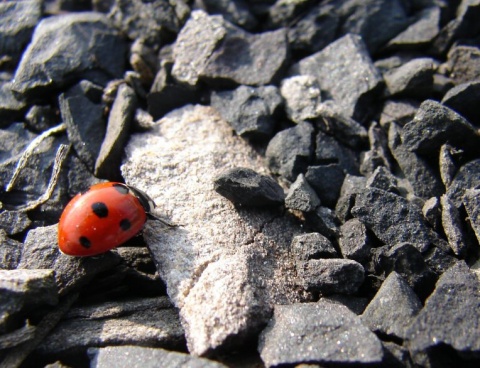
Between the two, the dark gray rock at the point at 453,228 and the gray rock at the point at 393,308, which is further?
the dark gray rock at the point at 453,228

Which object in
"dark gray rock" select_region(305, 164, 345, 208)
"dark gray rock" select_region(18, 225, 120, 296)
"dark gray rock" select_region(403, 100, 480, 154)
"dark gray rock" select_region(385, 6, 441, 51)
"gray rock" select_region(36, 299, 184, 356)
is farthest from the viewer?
"dark gray rock" select_region(385, 6, 441, 51)

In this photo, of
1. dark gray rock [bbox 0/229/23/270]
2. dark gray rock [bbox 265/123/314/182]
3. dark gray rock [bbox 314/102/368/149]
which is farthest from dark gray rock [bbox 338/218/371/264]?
dark gray rock [bbox 0/229/23/270]

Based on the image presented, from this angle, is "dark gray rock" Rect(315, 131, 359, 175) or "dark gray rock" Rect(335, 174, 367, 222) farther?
"dark gray rock" Rect(315, 131, 359, 175)

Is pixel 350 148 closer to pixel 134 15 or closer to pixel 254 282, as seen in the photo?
pixel 254 282

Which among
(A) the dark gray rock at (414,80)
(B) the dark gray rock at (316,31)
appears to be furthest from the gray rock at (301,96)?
(A) the dark gray rock at (414,80)

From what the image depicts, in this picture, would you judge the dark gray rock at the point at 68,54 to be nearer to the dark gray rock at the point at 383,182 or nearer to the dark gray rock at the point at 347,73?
the dark gray rock at the point at 347,73

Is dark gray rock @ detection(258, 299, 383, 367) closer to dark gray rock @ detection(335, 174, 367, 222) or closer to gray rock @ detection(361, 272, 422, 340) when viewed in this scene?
gray rock @ detection(361, 272, 422, 340)
